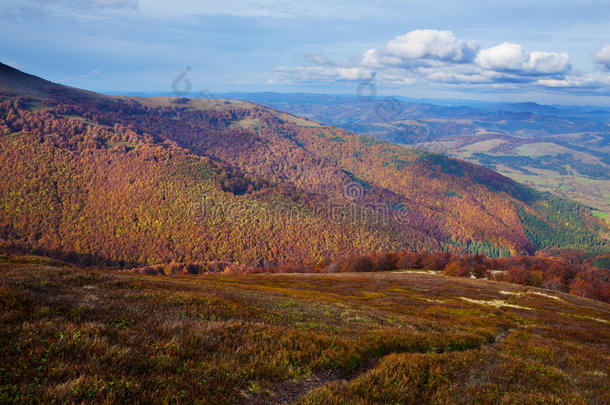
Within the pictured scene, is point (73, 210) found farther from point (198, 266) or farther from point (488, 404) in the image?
point (488, 404)

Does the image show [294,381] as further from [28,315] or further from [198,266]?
[198,266]

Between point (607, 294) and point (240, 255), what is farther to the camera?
point (240, 255)

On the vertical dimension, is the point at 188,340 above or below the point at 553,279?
above

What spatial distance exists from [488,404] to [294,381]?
521cm

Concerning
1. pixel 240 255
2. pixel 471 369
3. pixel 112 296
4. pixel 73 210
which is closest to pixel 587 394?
pixel 471 369

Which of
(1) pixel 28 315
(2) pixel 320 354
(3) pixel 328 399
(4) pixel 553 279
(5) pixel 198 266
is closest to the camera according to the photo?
(3) pixel 328 399

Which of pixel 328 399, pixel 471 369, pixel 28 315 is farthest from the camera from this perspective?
pixel 471 369

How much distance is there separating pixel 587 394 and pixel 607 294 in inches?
4062

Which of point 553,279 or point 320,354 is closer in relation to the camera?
point 320,354

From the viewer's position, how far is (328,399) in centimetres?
656

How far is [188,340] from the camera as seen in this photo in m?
8.95

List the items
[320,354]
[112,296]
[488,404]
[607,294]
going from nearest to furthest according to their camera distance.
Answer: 1. [488,404]
2. [320,354]
3. [112,296]
4. [607,294]

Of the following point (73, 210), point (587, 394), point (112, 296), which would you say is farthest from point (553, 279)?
point (73, 210)

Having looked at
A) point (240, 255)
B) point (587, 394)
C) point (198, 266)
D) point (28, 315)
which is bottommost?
point (240, 255)
